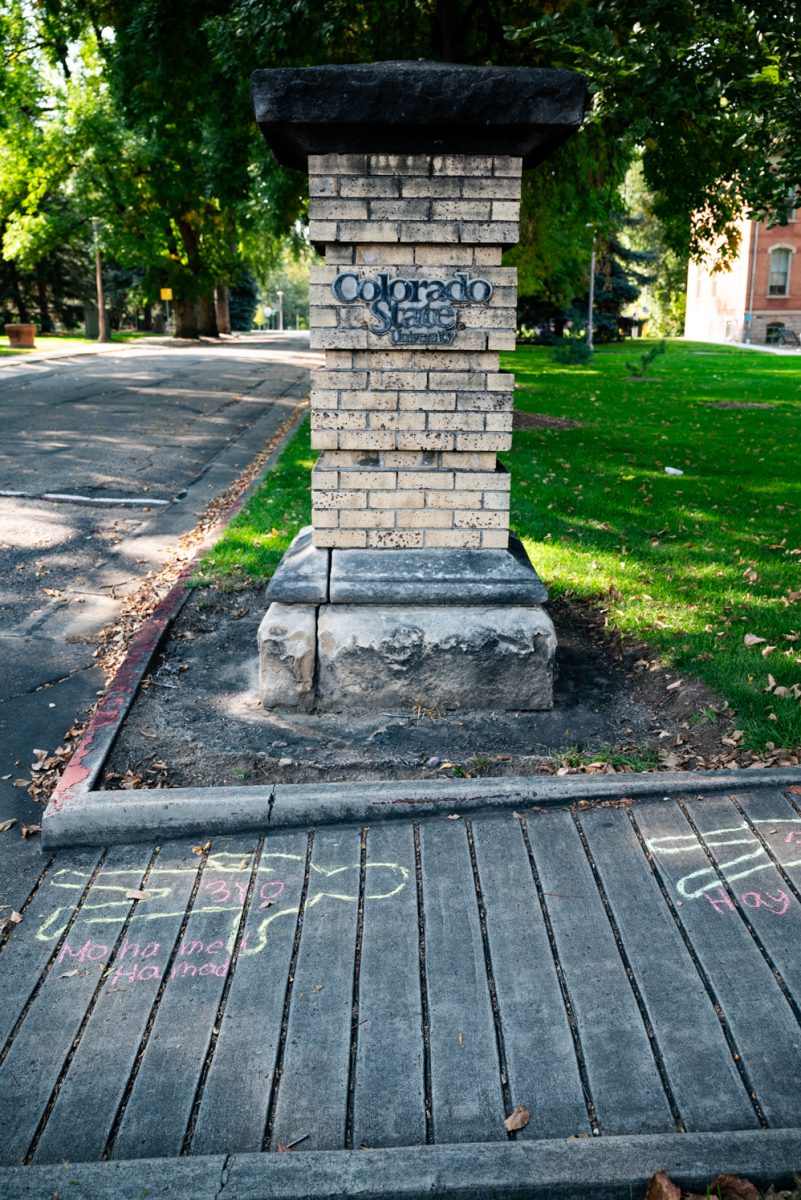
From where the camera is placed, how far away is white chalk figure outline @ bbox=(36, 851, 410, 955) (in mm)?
3270

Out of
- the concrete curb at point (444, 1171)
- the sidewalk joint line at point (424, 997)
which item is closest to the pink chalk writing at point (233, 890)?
the sidewalk joint line at point (424, 997)

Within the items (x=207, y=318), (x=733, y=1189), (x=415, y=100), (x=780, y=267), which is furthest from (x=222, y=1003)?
(x=780, y=267)

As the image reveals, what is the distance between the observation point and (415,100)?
14.0 feet

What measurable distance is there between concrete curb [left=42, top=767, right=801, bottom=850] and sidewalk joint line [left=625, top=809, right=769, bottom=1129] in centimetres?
27

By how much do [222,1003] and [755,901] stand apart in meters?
1.80

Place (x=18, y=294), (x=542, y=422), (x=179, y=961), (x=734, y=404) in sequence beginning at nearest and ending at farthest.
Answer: (x=179, y=961), (x=542, y=422), (x=734, y=404), (x=18, y=294)

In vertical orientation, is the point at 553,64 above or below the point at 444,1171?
above

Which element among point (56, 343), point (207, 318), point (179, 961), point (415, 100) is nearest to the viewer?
point (179, 961)

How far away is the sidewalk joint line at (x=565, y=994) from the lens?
99.2 inches

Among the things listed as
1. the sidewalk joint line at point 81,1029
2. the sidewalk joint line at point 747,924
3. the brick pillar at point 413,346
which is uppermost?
the brick pillar at point 413,346

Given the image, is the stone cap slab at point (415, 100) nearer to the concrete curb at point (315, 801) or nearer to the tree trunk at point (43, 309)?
the concrete curb at point (315, 801)

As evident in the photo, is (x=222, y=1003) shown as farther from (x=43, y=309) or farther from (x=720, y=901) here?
(x=43, y=309)

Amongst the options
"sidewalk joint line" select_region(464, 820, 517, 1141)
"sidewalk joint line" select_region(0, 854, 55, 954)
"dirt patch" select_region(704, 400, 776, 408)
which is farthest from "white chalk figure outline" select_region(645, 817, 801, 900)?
"dirt patch" select_region(704, 400, 776, 408)

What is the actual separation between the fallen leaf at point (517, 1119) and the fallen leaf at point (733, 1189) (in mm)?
454
